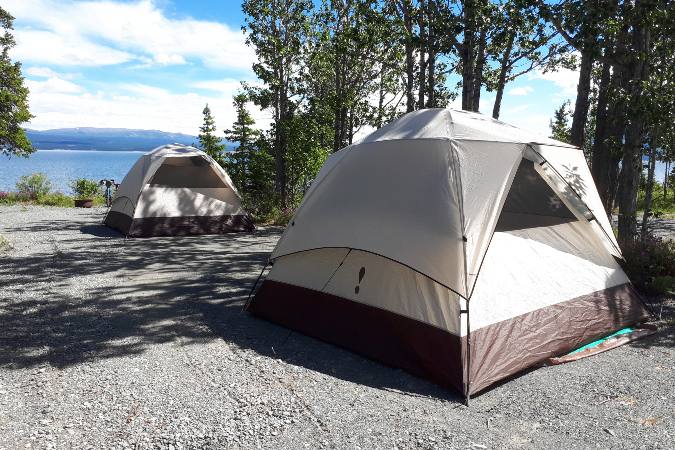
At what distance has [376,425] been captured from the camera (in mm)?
3555

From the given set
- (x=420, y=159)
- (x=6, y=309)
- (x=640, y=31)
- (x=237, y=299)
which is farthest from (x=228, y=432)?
(x=640, y=31)

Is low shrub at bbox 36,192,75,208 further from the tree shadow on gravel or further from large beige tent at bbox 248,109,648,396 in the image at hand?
large beige tent at bbox 248,109,648,396

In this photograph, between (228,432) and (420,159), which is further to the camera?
(420,159)

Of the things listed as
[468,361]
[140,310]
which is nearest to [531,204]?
[468,361]

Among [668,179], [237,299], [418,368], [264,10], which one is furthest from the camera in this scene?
[668,179]

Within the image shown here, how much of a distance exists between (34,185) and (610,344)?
23136 mm

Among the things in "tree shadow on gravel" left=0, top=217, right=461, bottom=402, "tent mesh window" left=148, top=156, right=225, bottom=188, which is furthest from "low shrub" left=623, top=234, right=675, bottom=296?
"tent mesh window" left=148, top=156, right=225, bottom=188

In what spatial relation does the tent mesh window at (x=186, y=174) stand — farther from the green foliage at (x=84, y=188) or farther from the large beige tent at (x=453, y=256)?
the green foliage at (x=84, y=188)

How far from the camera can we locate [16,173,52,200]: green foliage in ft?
70.3

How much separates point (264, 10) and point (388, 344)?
1374 cm

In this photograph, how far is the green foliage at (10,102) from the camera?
2106 centimetres

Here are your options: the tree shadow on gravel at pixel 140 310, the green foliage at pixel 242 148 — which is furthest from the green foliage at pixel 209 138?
the tree shadow on gravel at pixel 140 310

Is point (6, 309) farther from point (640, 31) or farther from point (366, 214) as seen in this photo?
point (640, 31)

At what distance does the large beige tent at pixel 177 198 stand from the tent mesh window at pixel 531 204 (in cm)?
855
